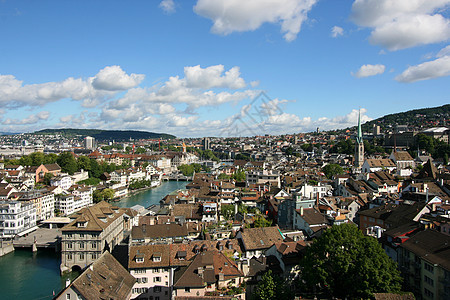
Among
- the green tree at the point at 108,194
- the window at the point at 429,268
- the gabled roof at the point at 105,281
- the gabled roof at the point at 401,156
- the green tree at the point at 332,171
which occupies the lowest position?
the green tree at the point at 108,194

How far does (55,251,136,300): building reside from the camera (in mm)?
11484

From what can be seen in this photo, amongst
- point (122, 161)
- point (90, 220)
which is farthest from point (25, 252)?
point (122, 161)

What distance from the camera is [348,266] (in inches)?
474

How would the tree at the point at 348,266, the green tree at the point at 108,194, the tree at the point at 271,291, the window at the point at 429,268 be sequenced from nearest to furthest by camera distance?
the tree at the point at 348,266
the tree at the point at 271,291
the window at the point at 429,268
the green tree at the point at 108,194

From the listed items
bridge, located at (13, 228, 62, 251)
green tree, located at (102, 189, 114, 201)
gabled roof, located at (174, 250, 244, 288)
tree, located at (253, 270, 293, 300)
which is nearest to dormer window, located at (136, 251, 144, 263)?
gabled roof, located at (174, 250, 244, 288)

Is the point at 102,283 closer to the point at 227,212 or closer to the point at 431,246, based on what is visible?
the point at 431,246

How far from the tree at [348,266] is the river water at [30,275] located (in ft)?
41.8

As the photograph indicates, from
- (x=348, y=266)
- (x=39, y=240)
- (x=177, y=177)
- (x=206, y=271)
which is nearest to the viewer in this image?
(x=348, y=266)

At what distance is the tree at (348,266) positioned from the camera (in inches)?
451

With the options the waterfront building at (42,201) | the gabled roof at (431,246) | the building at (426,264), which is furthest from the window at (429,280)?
the waterfront building at (42,201)

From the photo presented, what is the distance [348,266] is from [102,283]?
8.94 metres

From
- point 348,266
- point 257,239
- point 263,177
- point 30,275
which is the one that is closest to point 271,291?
Answer: point 348,266

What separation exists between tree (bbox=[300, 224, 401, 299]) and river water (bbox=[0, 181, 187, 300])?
12746 mm

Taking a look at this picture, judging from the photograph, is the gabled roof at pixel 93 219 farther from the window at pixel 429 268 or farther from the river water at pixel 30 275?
the window at pixel 429 268
